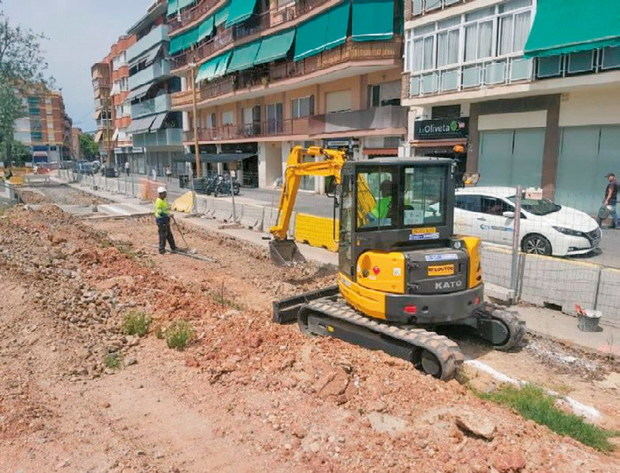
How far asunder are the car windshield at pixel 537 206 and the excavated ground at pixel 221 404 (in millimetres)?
6064

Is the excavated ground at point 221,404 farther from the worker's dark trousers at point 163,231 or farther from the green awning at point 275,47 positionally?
the green awning at point 275,47

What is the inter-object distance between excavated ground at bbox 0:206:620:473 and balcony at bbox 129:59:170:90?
4673 centimetres

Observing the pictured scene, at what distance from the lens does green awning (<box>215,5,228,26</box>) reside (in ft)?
121

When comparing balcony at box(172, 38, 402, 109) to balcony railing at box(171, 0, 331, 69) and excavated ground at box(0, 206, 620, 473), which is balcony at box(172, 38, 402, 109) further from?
excavated ground at box(0, 206, 620, 473)

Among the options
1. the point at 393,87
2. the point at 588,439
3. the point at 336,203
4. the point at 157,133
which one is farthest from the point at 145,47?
the point at 588,439

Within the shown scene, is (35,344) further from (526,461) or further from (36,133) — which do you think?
(36,133)

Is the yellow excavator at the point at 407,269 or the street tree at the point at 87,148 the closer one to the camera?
the yellow excavator at the point at 407,269

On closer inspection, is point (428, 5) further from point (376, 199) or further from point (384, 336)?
point (384, 336)

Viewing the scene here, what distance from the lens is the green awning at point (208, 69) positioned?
3769cm

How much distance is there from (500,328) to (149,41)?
55.3 meters

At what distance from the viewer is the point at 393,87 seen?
25328 millimetres

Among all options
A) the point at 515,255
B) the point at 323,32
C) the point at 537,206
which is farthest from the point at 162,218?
the point at 323,32

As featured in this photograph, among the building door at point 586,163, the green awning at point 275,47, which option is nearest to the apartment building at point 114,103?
the green awning at point 275,47

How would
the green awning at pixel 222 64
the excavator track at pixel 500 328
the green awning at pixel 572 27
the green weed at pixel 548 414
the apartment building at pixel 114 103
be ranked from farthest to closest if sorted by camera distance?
the apartment building at pixel 114 103, the green awning at pixel 222 64, the green awning at pixel 572 27, the excavator track at pixel 500 328, the green weed at pixel 548 414
